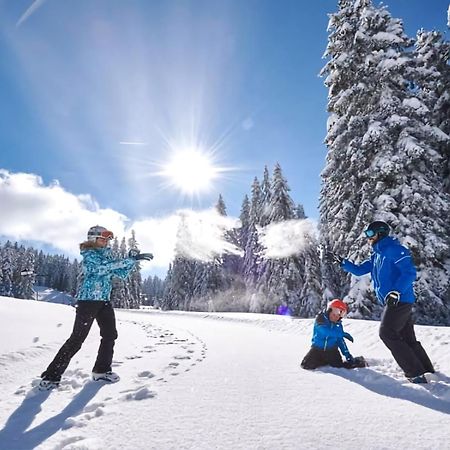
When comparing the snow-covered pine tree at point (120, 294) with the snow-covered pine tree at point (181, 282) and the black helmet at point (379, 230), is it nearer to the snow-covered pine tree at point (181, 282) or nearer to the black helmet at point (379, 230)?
the snow-covered pine tree at point (181, 282)

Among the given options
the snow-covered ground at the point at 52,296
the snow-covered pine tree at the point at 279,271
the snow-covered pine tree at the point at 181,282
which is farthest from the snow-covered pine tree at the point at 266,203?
the snow-covered ground at the point at 52,296

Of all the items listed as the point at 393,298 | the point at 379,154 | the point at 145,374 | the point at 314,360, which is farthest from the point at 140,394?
the point at 379,154

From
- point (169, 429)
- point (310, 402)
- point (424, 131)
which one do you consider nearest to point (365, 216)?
point (424, 131)

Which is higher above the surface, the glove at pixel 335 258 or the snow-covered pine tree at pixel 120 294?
the snow-covered pine tree at pixel 120 294

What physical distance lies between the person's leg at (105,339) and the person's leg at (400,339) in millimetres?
3419

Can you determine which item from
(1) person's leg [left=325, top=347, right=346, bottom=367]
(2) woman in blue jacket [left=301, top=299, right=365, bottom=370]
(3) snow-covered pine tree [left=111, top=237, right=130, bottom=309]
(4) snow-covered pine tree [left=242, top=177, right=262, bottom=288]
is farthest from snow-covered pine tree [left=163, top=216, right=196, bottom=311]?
(1) person's leg [left=325, top=347, right=346, bottom=367]

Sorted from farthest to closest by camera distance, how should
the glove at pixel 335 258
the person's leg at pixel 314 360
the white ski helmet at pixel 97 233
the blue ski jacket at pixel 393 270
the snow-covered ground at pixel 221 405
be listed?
1. the glove at pixel 335 258
2. the person's leg at pixel 314 360
3. the white ski helmet at pixel 97 233
4. the blue ski jacket at pixel 393 270
5. the snow-covered ground at pixel 221 405

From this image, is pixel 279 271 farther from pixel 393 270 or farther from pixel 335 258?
pixel 393 270

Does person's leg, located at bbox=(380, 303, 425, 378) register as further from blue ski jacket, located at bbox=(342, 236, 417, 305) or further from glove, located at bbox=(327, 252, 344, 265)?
glove, located at bbox=(327, 252, 344, 265)

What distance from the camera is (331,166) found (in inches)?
591

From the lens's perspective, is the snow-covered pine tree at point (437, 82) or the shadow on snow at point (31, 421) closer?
the shadow on snow at point (31, 421)

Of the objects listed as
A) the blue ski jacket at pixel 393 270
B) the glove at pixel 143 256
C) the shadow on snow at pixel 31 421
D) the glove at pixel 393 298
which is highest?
the glove at pixel 143 256

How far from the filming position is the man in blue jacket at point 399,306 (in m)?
4.26

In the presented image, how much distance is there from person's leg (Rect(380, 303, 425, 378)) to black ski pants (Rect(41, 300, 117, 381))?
136 inches
